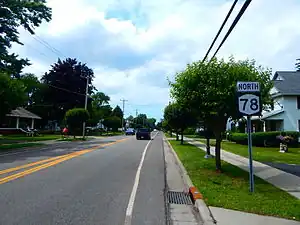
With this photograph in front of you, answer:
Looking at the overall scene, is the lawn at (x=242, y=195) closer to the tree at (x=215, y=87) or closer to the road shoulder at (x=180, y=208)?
the road shoulder at (x=180, y=208)

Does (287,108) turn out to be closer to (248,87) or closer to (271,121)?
(271,121)

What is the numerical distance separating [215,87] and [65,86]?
5358 centimetres

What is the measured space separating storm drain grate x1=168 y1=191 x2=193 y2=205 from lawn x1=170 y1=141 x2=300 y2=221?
0.43 metres

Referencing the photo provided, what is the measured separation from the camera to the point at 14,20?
3484 cm

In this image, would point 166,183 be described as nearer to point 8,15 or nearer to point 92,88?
point 8,15

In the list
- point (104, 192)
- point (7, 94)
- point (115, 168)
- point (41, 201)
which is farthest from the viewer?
point (7, 94)

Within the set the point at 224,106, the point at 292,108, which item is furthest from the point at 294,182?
the point at 292,108

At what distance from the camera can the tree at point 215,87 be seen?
11562 mm

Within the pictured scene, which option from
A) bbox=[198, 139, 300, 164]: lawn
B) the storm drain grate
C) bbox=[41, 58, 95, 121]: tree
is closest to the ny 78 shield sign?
the storm drain grate

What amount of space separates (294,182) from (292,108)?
25144 mm

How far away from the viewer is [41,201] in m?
7.62

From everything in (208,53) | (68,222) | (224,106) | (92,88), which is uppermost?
(92,88)

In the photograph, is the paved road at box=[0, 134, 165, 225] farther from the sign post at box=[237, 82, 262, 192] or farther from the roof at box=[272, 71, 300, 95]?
the roof at box=[272, 71, 300, 95]

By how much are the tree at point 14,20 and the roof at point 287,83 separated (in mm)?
24285
